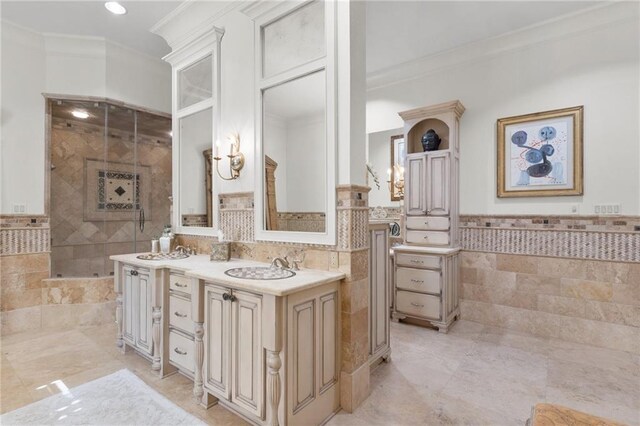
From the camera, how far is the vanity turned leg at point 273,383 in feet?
5.29

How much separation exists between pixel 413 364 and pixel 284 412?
54.5 inches

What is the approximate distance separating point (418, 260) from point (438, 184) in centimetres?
90

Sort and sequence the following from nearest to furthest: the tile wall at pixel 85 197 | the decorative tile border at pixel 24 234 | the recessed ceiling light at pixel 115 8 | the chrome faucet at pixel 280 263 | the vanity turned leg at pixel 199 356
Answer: the vanity turned leg at pixel 199 356
the chrome faucet at pixel 280 263
the recessed ceiling light at pixel 115 8
the decorative tile border at pixel 24 234
the tile wall at pixel 85 197

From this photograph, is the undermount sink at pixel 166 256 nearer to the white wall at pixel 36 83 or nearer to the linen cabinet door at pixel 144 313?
the linen cabinet door at pixel 144 313

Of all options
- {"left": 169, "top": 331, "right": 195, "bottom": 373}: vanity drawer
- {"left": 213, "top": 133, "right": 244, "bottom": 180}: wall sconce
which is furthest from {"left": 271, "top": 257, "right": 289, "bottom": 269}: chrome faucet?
{"left": 213, "top": 133, "right": 244, "bottom": 180}: wall sconce

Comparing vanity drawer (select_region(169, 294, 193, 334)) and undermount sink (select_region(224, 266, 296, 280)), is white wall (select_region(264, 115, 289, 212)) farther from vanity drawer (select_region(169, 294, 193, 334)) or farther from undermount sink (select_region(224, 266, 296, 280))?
vanity drawer (select_region(169, 294, 193, 334))

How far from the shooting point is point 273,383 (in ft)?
5.31

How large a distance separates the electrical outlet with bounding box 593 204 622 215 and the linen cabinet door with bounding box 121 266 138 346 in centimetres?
426

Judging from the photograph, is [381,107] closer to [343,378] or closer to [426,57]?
[426,57]

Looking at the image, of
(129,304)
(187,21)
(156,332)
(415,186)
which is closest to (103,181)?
(129,304)

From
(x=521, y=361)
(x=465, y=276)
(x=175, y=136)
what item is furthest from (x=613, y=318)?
(x=175, y=136)

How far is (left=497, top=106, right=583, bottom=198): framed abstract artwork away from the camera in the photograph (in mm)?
3031

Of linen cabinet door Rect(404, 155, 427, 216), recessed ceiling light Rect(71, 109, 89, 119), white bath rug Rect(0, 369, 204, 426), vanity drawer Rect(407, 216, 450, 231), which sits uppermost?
recessed ceiling light Rect(71, 109, 89, 119)

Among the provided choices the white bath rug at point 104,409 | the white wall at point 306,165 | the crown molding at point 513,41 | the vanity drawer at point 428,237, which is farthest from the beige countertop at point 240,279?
the crown molding at point 513,41
